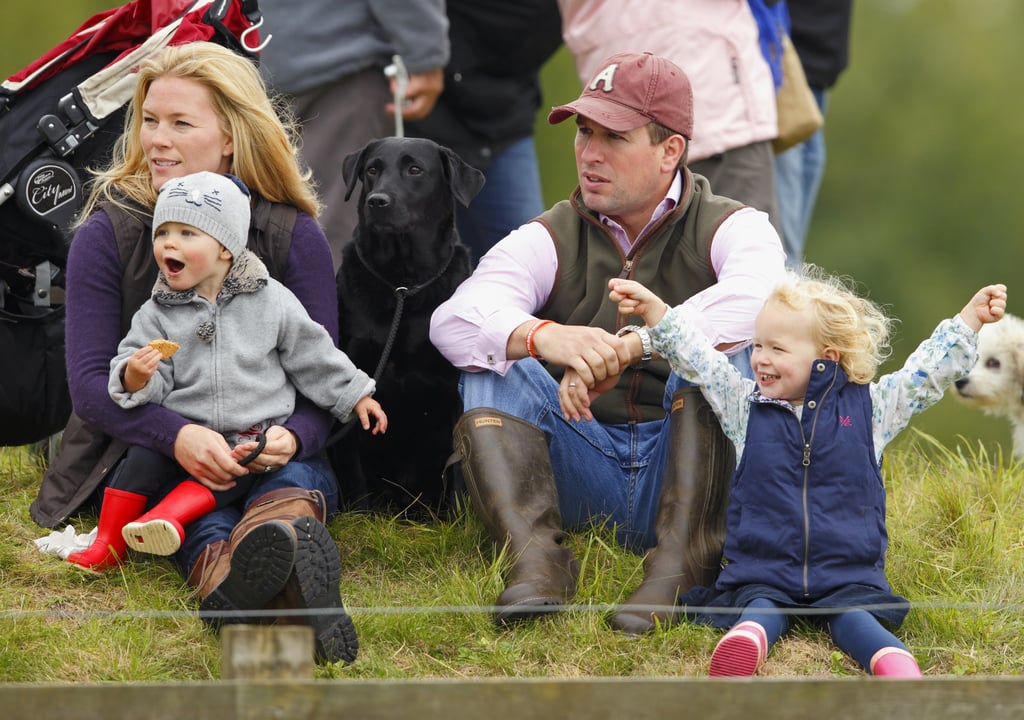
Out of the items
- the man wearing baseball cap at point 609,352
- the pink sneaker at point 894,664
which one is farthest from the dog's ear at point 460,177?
the pink sneaker at point 894,664

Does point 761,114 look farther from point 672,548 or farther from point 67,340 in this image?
point 67,340

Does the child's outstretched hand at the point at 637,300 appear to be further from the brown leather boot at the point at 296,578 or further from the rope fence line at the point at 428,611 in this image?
the brown leather boot at the point at 296,578

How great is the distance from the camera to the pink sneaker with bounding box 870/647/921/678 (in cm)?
396

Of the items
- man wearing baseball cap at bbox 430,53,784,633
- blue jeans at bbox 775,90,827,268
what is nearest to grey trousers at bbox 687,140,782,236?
blue jeans at bbox 775,90,827,268

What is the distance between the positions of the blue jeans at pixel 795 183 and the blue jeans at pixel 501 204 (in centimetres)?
127

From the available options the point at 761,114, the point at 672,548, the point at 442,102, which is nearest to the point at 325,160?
the point at 442,102

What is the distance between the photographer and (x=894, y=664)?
13.1 feet

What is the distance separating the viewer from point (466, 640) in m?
4.35

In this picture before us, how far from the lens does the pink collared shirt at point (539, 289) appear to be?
467 centimetres

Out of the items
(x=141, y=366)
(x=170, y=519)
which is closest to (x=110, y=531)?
(x=170, y=519)

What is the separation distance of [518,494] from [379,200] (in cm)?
→ 114

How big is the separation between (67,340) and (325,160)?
1.82m

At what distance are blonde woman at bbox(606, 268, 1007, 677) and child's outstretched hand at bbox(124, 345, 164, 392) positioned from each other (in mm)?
1318

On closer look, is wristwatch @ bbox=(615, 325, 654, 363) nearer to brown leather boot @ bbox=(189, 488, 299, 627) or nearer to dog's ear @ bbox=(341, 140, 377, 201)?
brown leather boot @ bbox=(189, 488, 299, 627)
